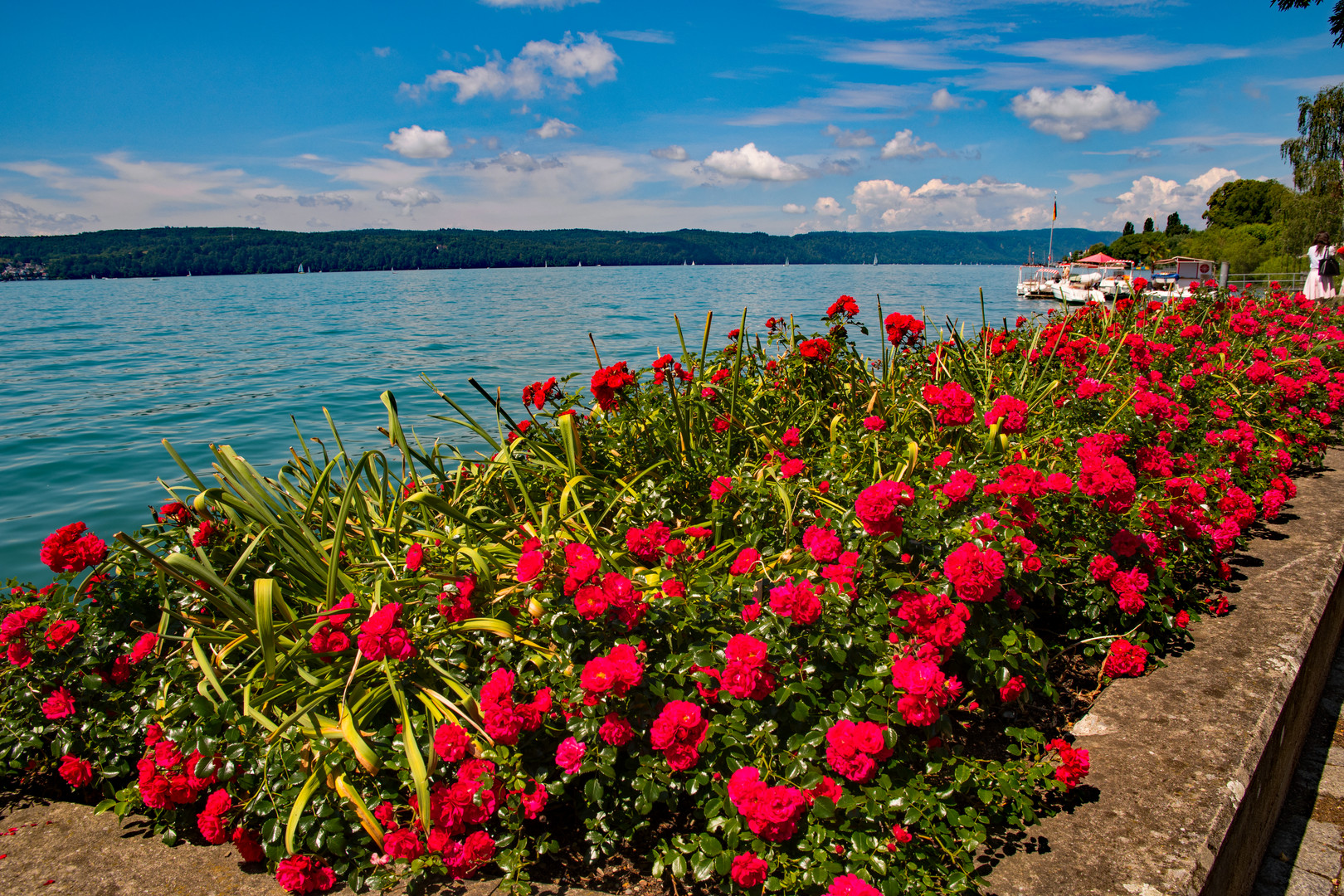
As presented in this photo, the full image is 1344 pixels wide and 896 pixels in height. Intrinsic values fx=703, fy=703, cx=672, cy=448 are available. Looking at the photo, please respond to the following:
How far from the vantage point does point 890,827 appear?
1499 mm

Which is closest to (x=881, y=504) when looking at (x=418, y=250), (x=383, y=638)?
(x=383, y=638)

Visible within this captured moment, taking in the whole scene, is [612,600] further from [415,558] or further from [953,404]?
[953,404]

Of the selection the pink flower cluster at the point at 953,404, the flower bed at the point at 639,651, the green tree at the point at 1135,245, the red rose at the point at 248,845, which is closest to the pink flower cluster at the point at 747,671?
the flower bed at the point at 639,651

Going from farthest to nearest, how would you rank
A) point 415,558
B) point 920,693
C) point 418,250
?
point 418,250
point 415,558
point 920,693

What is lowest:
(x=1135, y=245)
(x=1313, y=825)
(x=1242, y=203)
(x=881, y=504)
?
(x=1313, y=825)

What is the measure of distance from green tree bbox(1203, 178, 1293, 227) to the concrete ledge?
81414 millimetres

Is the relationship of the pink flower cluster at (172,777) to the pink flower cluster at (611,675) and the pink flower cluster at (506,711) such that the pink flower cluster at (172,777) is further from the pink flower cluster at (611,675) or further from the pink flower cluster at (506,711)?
the pink flower cluster at (611,675)

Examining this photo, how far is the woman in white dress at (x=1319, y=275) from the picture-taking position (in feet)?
35.2

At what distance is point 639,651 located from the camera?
168cm

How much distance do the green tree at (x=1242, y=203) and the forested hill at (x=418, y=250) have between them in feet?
78.2

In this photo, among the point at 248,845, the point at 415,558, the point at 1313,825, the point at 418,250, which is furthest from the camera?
the point at 418,250

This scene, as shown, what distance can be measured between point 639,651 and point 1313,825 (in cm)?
223

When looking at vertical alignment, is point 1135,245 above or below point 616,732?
above

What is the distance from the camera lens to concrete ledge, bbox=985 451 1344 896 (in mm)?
1421
